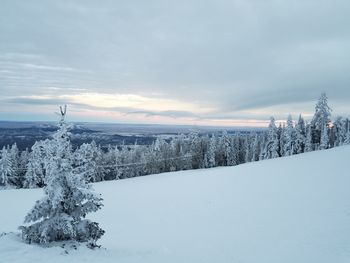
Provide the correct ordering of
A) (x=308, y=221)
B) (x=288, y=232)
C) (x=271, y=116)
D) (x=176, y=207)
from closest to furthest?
1. (x=288, y=232)
2. (x=308, y=221)
3. (x=176, y=207)
4. (x=271, y=116)

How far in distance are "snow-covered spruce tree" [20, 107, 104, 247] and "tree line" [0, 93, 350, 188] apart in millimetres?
38794

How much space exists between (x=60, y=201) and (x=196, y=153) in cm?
6800

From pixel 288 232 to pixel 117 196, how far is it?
757 inches

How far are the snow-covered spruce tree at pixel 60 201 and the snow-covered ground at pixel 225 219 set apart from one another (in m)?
0.64

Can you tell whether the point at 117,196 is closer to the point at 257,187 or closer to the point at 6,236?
the point at 257,187

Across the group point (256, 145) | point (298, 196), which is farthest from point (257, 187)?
point (256, 145)

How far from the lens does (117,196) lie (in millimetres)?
31266

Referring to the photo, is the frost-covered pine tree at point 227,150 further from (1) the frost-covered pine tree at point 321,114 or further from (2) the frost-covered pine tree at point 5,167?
(2) the frost-covered pine tree at point 5,167

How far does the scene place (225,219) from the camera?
2073 centimetres

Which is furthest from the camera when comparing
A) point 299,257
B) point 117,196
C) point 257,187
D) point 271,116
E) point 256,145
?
point 256,145

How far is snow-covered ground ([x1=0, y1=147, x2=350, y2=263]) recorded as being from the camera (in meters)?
12.4

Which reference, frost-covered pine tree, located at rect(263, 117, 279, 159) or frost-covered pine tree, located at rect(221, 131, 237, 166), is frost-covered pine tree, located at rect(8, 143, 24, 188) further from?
frost-covered pine tree, located at rect(263, 117, 279, 159)

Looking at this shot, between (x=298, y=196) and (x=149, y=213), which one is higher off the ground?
(x=298, y=196)

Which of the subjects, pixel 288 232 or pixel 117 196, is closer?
pixel 288 232
